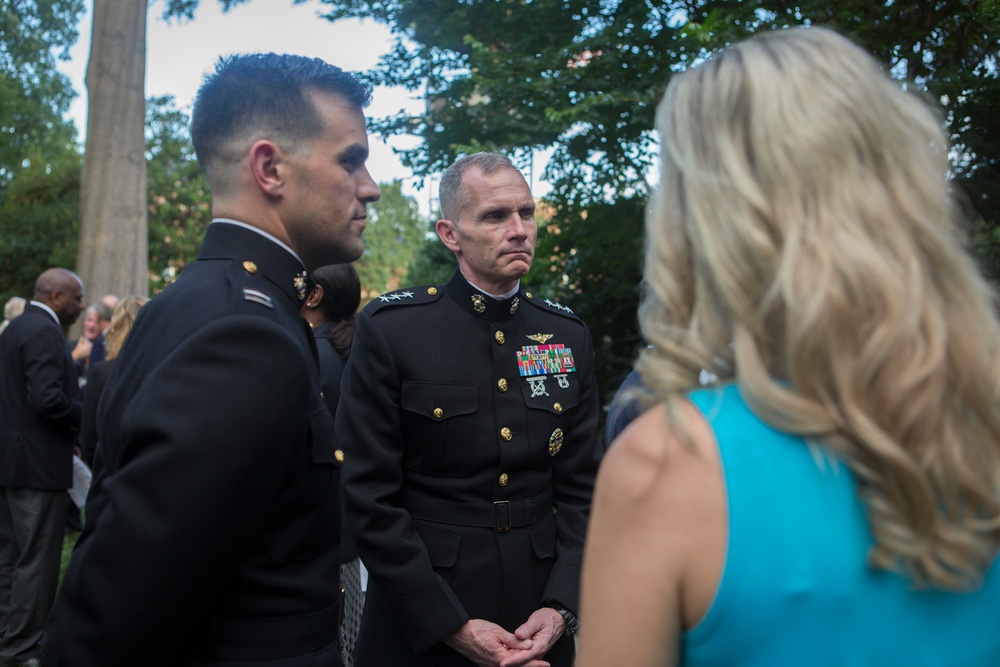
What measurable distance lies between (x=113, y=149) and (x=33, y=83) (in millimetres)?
19212

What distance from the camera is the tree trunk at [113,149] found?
10.8 metres

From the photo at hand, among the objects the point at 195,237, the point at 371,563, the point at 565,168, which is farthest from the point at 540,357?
the point at 195,237

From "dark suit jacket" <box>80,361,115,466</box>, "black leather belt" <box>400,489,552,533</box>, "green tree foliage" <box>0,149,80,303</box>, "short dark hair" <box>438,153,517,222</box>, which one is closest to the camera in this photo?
"black leather belt" <box>400,489,552,533</box>

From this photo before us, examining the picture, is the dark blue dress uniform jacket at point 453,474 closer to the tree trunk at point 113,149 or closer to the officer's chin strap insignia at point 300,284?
the officer's chin strap insignia at point 300,284

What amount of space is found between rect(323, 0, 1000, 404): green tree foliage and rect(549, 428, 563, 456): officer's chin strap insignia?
3.05m

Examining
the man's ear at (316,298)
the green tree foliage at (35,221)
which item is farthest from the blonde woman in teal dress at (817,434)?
the green tree foliage at (35,221)

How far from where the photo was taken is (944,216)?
1.15m

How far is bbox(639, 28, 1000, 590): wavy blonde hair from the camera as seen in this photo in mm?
1073

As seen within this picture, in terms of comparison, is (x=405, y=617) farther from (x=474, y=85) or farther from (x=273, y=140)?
(x=474, y=85)

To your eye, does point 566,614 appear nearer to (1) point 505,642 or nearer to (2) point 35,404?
(1) point 505,642

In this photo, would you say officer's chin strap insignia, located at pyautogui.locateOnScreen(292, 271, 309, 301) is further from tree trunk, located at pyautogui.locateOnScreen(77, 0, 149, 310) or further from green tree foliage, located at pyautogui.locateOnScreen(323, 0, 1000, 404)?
tree trunk, located at pyautogui.locateOnScreen(77, 0, 149, 310)

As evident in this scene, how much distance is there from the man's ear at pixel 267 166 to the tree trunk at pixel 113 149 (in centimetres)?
1006

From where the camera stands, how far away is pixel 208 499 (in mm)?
1455

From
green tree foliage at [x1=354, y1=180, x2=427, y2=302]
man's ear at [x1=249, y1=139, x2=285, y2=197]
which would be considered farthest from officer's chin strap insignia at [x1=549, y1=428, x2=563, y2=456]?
green tree foliage at [x1=354, y1=180, x2=427, y2=302]
